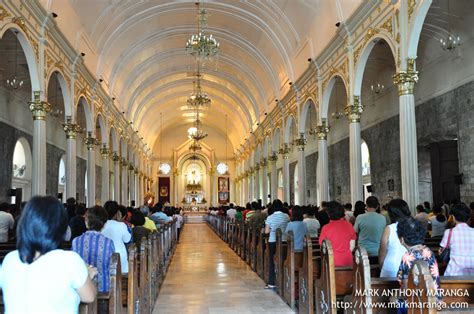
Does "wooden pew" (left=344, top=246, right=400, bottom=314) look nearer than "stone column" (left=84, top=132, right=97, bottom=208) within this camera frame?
Yes

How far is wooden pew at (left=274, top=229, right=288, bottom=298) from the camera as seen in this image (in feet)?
26.6

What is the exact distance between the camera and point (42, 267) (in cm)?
233

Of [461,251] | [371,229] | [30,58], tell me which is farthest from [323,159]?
[461,251]

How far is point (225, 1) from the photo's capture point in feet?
60.5

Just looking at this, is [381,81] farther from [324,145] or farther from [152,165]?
[152,165]

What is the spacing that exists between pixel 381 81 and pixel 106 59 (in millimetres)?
11270

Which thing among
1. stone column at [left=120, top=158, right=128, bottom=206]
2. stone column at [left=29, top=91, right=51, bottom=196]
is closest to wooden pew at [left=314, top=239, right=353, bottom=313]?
stone column at [left=29, top=91, right=51, bottom=196]

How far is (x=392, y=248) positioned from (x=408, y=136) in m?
5.53

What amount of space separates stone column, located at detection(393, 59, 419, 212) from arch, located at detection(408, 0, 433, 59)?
9.5 inches

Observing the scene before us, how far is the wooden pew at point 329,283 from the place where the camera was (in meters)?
4.77

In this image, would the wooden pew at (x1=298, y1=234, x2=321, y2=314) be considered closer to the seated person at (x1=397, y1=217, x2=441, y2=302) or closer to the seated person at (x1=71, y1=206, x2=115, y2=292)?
the seated person at (x1=397, y1=217, x2=441, y2=302)

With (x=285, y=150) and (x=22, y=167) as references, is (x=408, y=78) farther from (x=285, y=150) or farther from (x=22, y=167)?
(x=22, y=167)

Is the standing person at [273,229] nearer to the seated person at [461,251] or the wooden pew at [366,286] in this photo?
the seated person at [461,251]

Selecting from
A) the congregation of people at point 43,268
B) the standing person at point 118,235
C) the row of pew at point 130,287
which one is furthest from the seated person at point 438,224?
the congregation of people at point 43,268
